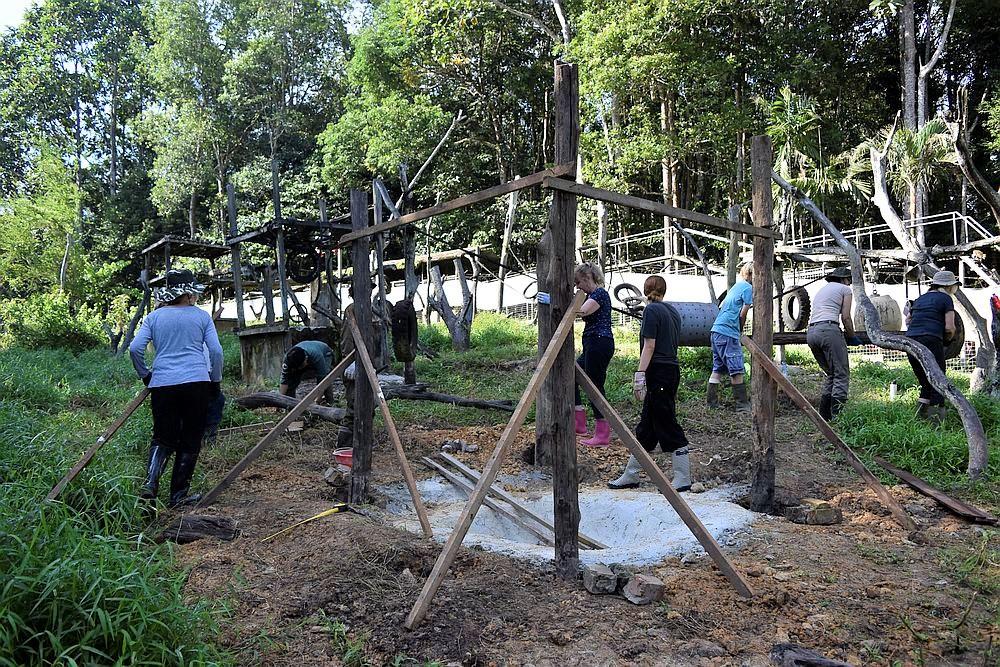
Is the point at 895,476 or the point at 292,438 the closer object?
the point at 895,476

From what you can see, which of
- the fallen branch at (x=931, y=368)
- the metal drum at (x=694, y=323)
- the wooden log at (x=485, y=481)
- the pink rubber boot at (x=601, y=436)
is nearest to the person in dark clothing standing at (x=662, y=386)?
the pink rubber boot at (x=601, y=436)

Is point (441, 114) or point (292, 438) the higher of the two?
point (441, 114)

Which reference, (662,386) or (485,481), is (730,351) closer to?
(662,386)

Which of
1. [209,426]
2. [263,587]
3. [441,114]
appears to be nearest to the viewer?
[263,587]

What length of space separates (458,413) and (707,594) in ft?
16.6

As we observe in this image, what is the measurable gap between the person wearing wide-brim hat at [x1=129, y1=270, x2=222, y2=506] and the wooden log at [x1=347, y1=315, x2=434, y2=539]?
100 centimetres

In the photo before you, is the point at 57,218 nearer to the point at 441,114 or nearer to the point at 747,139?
the point at 441,114

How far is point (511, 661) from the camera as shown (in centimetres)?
303

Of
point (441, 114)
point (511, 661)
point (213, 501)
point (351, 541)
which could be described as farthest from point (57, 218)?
point (511, 661)

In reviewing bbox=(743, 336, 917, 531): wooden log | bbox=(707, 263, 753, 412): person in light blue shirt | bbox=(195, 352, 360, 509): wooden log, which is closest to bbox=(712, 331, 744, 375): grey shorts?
bbox=(707, 263, 753, 412): person in light blue shirt

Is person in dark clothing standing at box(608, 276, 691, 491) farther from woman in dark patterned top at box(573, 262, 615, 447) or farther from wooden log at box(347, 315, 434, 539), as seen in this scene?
wooden log at box(347, 315, 434, 539)

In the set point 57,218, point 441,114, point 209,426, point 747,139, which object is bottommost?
point 209,426

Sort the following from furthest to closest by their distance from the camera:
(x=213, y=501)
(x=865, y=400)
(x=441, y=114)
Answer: (x=441, y=114)
(x=865, y=400)
(x=213, y=501)

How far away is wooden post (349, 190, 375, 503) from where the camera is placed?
5352mm
